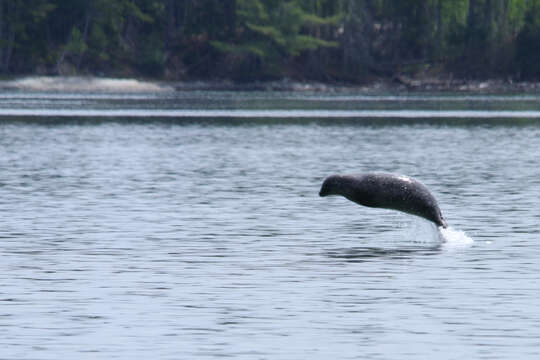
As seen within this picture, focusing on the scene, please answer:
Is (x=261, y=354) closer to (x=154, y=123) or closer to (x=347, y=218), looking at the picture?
(x=347, y=218)

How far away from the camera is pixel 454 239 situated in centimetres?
3162

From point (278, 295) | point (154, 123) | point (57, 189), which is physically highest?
point (278, 295)

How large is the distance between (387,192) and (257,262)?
295 cm

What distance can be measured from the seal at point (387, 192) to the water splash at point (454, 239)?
2310 mm

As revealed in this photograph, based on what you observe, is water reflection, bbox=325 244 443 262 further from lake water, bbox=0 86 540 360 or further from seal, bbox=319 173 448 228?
seal, bbox=319 173 448 228

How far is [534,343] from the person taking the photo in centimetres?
2016

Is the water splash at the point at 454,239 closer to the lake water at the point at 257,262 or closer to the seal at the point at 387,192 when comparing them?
the lake water at the point at 257,262

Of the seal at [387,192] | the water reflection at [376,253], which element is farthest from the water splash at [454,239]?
the seal at [387,192]

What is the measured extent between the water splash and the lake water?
44 mm

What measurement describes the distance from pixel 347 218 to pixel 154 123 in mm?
69843

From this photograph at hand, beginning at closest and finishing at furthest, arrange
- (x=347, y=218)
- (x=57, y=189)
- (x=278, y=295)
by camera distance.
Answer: (x=278, y=295), (x=347, y=218), (x=57, y=189)

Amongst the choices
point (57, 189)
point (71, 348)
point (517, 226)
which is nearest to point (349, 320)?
point (71, 348)

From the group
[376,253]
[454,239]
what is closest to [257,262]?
[376,253]

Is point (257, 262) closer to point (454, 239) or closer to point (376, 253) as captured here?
point (376, 253)
